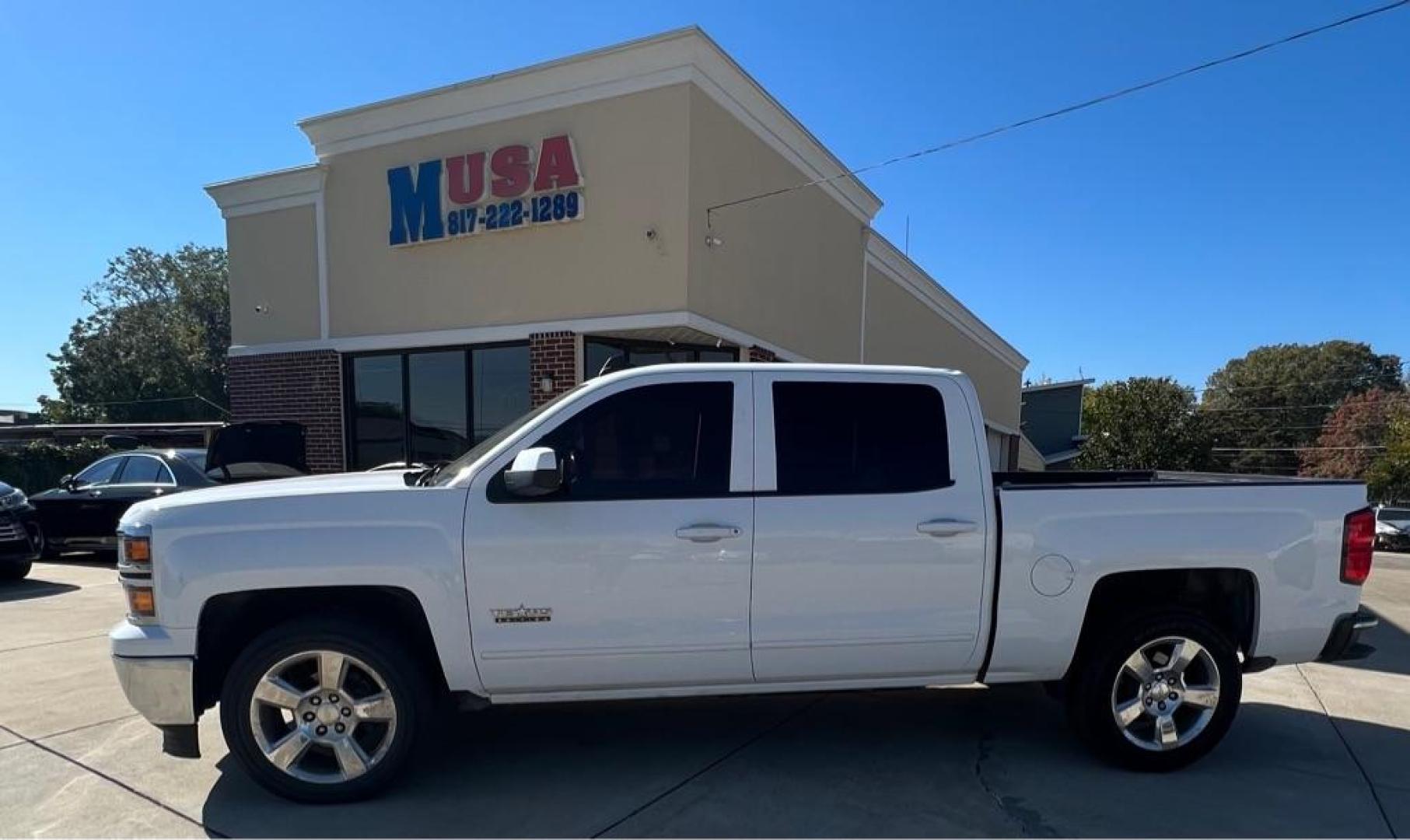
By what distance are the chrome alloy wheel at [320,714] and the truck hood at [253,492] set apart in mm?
704

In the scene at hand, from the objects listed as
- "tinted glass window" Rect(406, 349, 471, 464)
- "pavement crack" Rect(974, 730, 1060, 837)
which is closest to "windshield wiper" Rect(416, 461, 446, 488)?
"pavement crack" Rect(974, 730, 1060, 837)

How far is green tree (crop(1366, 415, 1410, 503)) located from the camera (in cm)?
3756

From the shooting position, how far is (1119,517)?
11.5 feet

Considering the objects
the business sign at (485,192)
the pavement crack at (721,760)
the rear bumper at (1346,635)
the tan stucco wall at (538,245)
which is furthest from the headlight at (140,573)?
the business sign at (485,192)

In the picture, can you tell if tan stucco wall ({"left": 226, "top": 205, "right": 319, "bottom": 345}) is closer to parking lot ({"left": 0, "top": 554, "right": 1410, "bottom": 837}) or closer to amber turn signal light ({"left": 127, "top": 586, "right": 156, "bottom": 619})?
parking lot ({"left": 0, "top": 554, "right": 1410, "bottom": 837})

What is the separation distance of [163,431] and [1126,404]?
40698 mm

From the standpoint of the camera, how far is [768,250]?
10320 mm

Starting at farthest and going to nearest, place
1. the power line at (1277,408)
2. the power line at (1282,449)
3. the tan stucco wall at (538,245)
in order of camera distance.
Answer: the power line at (1277,408)
the power line at (1282,449)
the tan stucco wall at (538,245)

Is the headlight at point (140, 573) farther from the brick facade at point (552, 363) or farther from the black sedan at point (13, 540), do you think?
the black sedan at point (13, 540)

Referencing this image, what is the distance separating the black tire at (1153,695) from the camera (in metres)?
3.54

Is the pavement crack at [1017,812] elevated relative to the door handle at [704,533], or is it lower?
lower

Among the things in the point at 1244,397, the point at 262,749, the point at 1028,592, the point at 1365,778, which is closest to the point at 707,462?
the point at 1028,592

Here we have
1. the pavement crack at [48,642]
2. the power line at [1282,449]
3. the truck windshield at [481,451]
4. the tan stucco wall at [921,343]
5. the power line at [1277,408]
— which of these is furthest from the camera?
the power line at [1277,408]

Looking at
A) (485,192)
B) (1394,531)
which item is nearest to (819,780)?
(485,192)
